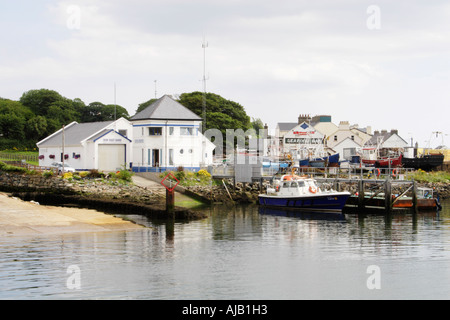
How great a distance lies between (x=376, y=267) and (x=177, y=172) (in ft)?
112

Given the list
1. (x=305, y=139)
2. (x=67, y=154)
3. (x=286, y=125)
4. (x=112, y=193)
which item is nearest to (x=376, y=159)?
(x=305, y=139)

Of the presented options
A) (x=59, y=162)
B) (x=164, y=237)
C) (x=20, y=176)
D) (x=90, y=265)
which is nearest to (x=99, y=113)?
(x=59, y=162)

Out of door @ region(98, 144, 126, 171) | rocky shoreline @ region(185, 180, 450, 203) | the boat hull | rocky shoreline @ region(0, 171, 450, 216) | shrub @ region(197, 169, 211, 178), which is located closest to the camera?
rocky shoreline @ region(0, 171, 450, 216)

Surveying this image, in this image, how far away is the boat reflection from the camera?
4516 cm

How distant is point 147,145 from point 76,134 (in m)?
10.3

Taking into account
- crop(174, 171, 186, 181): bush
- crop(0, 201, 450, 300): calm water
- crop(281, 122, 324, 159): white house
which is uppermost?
crop(281, 122, 324, 159): white house

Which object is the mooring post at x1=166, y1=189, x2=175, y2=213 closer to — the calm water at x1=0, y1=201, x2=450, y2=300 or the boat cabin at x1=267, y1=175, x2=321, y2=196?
the calm water at x1=0, y1=201, x2=450, y2=300

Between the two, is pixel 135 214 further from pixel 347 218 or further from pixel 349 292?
pixel 349 292

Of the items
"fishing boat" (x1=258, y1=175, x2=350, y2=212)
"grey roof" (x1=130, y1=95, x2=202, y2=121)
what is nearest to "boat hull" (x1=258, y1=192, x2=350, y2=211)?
"fishing boat" (x1=258, y1=175, x2=350, y2=212)

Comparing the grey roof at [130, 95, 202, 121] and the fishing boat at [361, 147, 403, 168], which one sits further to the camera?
the fishing boat at [361, 147, 403, 168]

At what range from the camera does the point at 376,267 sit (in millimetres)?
25344

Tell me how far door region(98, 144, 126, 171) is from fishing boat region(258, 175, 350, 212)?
17995 mm

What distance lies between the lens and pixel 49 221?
3462 centimetres

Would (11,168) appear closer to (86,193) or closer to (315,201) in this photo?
(86,193)
